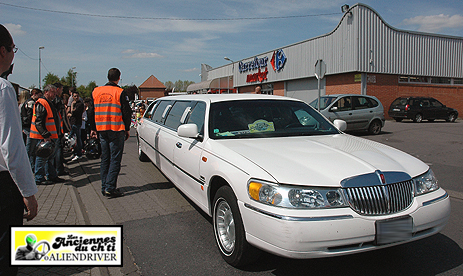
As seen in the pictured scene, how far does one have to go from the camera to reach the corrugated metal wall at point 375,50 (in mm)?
21984

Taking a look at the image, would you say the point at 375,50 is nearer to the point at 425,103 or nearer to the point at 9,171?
the point at 425,103

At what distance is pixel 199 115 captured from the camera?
4.52 m

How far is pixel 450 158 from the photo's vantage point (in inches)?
344

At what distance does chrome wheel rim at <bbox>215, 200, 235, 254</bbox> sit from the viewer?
10.3 feet

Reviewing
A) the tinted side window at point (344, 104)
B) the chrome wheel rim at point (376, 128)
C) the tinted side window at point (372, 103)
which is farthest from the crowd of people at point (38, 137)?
the chrome wheel rim at point (376, 128)

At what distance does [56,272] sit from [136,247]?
2.67ft

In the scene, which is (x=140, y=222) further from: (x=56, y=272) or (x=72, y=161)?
(x=72, y=161)

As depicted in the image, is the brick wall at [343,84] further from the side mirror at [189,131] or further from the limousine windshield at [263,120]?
the side mirror at [189,131]

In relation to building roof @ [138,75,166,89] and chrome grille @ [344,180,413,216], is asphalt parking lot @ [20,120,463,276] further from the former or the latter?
building roof @ [138,75,166,89]

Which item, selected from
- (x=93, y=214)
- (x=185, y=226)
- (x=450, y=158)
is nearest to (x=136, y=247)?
(x=185, y=226)

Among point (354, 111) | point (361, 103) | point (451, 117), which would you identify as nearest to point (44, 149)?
point (354, 111)

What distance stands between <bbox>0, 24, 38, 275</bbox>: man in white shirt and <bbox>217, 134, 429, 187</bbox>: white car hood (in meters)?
1.67


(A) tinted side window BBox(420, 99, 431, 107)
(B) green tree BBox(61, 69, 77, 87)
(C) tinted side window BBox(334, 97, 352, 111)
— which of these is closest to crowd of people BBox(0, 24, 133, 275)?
(C) tinted side window BBox(334, 97, 352, 111)

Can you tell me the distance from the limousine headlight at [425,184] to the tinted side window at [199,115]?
234 cm
